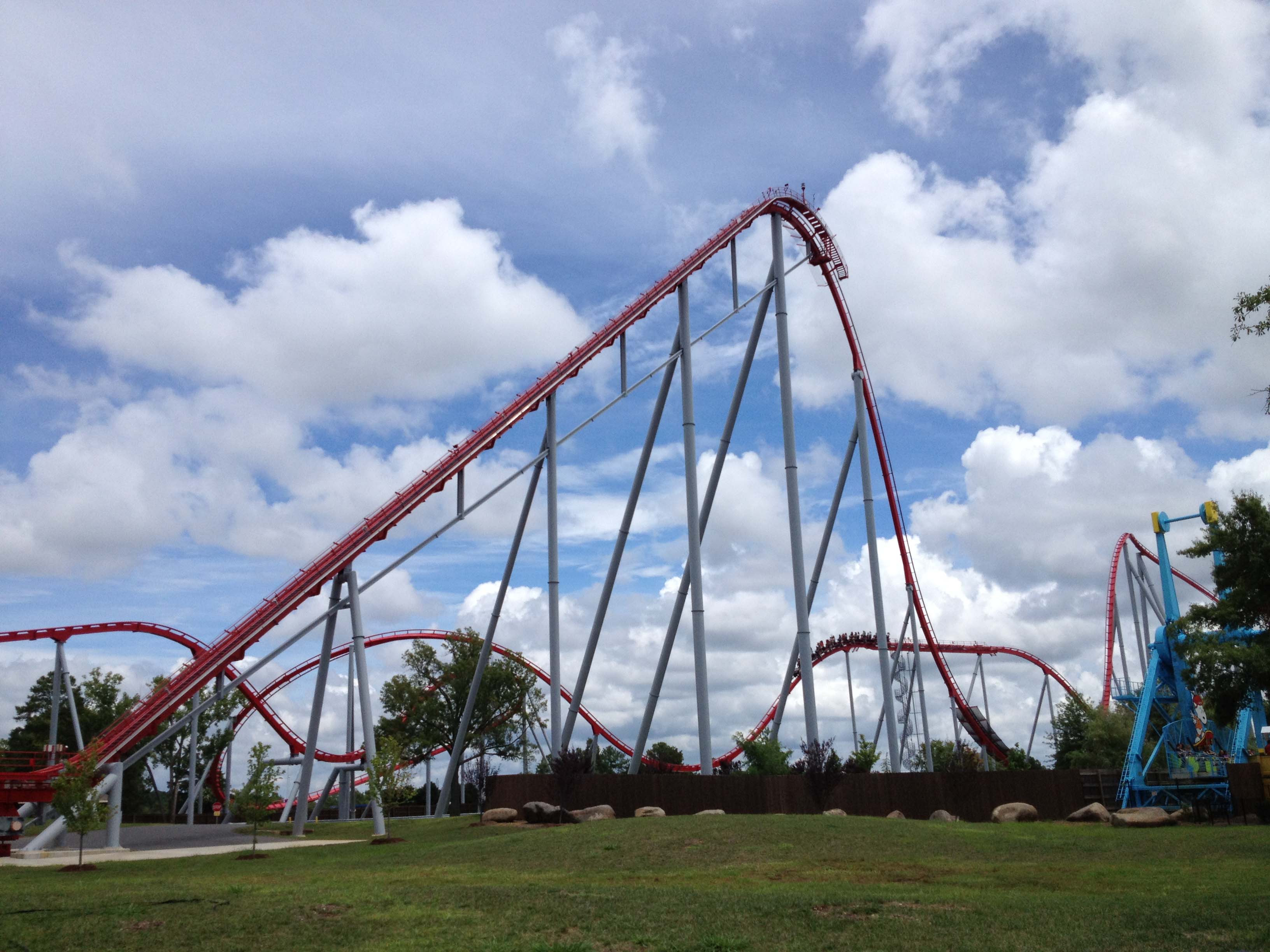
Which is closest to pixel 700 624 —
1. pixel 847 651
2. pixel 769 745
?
pixel 769 745

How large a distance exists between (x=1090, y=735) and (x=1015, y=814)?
28.8 m

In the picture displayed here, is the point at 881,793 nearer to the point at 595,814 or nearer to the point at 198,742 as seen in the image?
the point at 595,814

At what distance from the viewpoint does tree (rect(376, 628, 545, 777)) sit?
5759 centimetres

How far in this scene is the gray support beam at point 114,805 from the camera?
89.8 feet

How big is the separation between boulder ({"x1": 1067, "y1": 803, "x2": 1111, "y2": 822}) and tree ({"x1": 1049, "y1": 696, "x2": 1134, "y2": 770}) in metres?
20.8

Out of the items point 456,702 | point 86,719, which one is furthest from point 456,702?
point 86,719

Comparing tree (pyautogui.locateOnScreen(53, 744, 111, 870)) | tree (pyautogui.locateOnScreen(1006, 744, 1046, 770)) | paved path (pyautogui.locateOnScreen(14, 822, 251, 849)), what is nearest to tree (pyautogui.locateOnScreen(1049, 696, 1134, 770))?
tree (pyautogui.locateOnScreen(1006, 744, 1046, 770))

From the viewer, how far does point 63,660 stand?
43656 millimetres

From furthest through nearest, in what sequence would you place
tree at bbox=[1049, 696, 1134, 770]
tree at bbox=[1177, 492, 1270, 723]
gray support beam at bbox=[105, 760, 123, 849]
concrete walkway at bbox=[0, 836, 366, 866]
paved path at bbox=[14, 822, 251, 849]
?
tree at bbox=[1049, 696, 1134, 770] < paved path at bbox=[14, 822, 251, 849] < gray support beam at bbox=[105, 760, 123, 849] < concrete walkway at bbox=[0, 836, 366, 866] < tree at bbox=[1177, 492, 1270, 723]

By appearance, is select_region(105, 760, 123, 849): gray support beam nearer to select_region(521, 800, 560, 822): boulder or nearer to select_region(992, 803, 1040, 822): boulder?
select_region(521, 800, 560, 822): boulder

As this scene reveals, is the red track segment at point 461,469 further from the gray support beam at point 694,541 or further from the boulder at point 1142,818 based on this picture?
the boulder at point 1142,818

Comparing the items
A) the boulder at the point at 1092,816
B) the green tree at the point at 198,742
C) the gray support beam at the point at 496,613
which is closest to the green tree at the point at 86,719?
the green tree at the point at 198,742

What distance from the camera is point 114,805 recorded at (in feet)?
89.9

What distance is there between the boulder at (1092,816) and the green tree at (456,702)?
36.5 m
